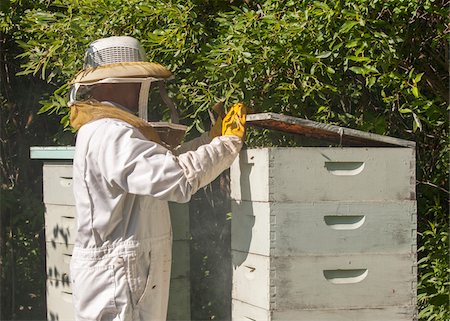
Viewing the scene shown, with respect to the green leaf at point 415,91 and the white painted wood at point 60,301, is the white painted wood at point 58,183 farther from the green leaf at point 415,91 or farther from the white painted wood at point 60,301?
the green leaf at point 415,91

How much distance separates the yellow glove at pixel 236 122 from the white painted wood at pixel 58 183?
44.4 inches

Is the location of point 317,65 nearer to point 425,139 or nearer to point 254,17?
point 254,17

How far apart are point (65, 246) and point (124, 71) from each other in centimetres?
133

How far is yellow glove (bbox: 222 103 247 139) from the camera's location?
366 centimetres

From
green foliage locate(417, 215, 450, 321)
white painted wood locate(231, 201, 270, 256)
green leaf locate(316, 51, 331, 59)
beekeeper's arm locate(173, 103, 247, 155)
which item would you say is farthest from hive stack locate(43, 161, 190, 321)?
green foliage locate(417, 215, 450, 321)

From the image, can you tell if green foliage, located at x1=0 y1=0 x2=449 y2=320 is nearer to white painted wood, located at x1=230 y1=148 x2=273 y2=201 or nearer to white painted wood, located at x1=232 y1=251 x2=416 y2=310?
white painted wood, located at x1=230 y1=148 x2=273 y2=201

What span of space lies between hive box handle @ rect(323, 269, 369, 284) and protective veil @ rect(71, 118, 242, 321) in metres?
0.58

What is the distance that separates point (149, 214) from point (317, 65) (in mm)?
1020

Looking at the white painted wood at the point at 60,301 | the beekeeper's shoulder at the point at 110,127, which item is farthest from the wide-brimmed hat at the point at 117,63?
the white painted wood at the point at 60,301

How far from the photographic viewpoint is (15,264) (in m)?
6.34

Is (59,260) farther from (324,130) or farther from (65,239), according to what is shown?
(324,130)

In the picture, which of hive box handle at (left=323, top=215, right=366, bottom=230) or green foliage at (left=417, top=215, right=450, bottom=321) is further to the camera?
green foliage at (left=417, top=215, right=450, bottom=321)

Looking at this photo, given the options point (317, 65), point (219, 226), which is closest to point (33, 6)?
point (219, 226)

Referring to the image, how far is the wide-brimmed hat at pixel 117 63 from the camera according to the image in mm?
3629
